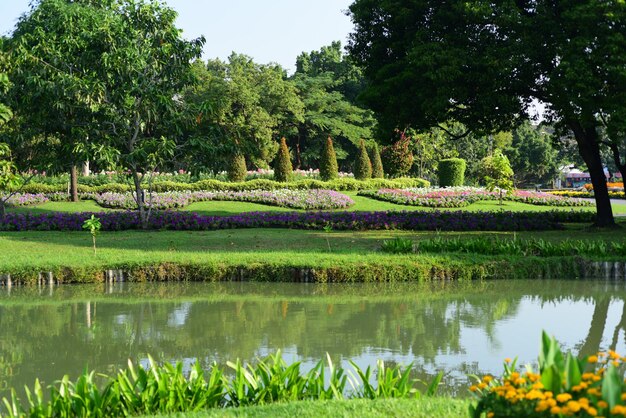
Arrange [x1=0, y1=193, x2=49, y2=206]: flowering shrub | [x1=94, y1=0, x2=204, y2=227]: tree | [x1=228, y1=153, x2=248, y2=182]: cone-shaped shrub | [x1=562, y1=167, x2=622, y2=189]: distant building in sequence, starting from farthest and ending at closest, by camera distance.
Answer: [x1=562, y1=167, x2=622, y2=189]: distant building → [x1=228, y1=153, x2=248, y2=182]: cone-shaped shrub → [x1=0, y1=193, x2=49, y2=206]: flowering shrub → [x1=94, y1=0, x2=204, y2=227]: tree

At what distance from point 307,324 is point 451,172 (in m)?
28.4

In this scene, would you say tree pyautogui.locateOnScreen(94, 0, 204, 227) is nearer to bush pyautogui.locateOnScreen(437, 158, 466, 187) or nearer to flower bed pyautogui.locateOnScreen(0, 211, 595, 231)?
flower bed pyautogui.locateOnScreen(0, 211, 595, 231)

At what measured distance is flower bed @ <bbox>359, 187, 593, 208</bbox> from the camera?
28.6 meters

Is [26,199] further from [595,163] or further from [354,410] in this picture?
[354,410]

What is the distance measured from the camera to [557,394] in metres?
3.65

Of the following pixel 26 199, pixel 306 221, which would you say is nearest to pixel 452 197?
pixel 306 221

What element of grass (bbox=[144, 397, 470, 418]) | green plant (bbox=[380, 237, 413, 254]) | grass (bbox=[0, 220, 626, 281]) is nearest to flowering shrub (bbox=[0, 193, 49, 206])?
grass (bbox=[0, 220, 626, 281])

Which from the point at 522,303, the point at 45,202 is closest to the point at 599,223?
the point at 522,303

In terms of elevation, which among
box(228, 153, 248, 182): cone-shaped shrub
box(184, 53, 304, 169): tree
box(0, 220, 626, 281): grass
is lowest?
box(0, 220, 626, 281): grass

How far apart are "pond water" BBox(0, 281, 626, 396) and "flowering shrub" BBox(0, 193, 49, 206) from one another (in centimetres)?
1460

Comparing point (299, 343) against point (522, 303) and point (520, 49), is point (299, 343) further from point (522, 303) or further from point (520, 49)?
point (520, 49)

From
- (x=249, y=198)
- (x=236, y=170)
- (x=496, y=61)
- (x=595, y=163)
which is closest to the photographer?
(x=496, y=61)

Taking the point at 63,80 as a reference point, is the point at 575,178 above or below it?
below

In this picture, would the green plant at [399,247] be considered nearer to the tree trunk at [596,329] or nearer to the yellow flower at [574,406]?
the tree trunk at [596,329]
